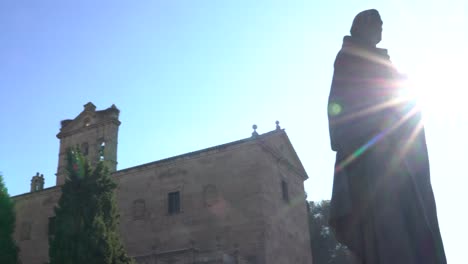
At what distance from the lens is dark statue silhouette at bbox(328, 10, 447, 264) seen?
335cm

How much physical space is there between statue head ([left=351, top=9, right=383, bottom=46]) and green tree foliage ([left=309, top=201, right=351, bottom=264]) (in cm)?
3305

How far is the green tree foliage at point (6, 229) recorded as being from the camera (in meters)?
25.3

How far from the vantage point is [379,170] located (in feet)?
11.5

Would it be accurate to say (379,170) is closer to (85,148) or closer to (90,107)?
(85,148)

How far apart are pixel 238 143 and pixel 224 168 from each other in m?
1.43

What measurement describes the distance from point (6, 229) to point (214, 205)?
11.6m

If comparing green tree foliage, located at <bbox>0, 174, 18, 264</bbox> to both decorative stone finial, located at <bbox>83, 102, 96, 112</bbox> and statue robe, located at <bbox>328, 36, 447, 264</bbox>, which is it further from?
statue robe, located at <bbox>328, 36, 447, 264</bbox>

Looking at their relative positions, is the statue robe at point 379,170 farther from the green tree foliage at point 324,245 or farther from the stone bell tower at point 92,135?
the green tree foliage at point 324,245

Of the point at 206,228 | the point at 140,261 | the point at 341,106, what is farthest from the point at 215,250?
the point at 341,106

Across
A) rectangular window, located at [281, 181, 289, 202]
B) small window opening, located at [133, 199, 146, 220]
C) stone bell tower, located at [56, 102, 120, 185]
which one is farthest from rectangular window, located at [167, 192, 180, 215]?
rectangular window, located at [281, 181, 289, 202]

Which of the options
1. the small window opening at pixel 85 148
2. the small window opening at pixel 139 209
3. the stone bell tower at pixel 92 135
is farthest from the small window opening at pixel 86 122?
the small window opening at pixel 139 209

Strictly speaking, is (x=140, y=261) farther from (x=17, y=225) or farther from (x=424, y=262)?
(x=424, y=262)

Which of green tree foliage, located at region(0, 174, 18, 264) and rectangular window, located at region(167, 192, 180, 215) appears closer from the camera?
green tree foliage, located at region(0, 174, 18, 264)

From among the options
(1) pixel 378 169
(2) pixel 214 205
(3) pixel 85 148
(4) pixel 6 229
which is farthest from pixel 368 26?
(3) pixel 85 148
